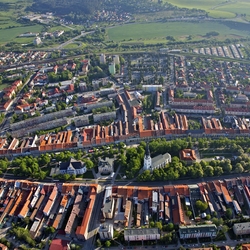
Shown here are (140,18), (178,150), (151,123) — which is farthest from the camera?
(140,18)

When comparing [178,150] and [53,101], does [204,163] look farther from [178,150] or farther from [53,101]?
[53,101]

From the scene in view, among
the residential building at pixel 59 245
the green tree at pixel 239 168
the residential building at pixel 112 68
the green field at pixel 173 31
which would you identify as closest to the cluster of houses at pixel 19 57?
the residential building at pixel 112 68

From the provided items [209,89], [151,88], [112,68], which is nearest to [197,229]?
[151,88]

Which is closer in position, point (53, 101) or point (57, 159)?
point (57, 159)

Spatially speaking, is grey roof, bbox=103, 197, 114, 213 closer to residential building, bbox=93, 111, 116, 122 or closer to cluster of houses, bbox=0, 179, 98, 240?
cluster of houses, bbox=0, 179, 98, 240

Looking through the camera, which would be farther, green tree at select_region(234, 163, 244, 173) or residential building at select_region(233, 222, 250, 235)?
green tree at select_region(234, 163, 244, 173)

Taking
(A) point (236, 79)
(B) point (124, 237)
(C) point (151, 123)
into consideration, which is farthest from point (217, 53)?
(B) point (124, 237)

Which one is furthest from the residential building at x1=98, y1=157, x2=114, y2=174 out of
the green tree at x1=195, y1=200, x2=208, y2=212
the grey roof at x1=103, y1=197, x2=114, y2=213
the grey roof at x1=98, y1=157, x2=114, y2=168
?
the green tree at x1=195, y1=200, x2=208, y2=212
